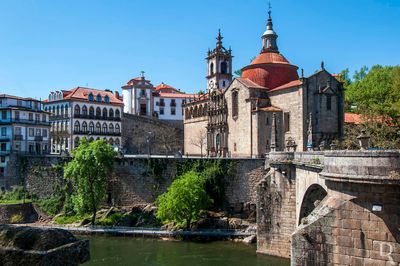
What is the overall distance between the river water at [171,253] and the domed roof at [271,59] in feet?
82.4

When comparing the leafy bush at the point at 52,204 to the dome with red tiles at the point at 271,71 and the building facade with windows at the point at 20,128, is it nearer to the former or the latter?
the building facade with windows at the point at 20,128

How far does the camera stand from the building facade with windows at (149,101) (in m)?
79.1

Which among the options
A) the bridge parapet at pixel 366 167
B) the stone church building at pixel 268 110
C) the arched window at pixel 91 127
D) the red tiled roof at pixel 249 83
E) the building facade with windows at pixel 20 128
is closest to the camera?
the bridge parapet at pixel 366 167

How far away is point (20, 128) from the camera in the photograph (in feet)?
183

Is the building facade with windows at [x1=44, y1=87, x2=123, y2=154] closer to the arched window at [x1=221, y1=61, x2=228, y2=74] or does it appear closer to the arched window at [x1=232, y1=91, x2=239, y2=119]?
the arched window at [x1=221, y1=61, x2=228, y2=74]

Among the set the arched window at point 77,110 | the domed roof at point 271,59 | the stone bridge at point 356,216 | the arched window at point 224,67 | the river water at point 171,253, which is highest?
the arched window at point 224,67

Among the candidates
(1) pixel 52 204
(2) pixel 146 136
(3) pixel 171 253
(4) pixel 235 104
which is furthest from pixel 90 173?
(2) pixel 146 136

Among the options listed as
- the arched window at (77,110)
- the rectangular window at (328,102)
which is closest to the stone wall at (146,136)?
the arched window at (77,110)

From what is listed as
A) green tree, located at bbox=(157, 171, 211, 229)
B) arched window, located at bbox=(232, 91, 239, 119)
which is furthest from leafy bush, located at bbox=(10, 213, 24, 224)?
arched window, located at bbox=(232, 91, 239, 119)

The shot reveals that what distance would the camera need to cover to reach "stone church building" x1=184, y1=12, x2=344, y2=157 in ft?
147

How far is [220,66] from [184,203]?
34.8m

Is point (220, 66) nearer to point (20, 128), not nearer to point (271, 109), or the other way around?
point (271, 109)

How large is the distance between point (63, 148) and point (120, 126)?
31.4ft

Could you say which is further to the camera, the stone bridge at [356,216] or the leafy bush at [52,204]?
the leafy bush at [52,204]
